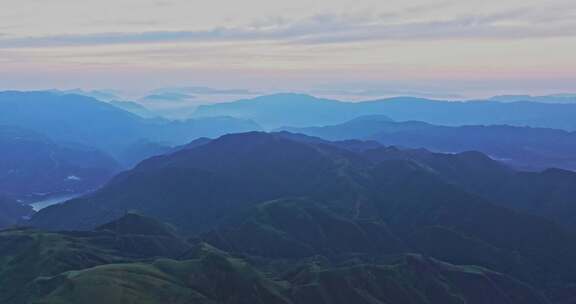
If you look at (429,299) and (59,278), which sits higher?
(59,278)

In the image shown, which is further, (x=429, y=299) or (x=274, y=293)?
(x=429, y=299)

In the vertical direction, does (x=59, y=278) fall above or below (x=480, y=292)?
above

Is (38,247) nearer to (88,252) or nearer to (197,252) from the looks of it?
(88,252)

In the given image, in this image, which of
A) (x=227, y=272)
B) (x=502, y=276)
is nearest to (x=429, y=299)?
(x=502, y=276)

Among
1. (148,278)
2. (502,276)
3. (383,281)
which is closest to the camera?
(148,278)

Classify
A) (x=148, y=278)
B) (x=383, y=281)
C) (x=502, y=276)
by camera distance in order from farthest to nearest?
(x=502, y=276)
(x=383, y=281)
(x=148, y=278)

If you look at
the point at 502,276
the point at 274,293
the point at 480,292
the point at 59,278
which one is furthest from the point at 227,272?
the point at 502,276

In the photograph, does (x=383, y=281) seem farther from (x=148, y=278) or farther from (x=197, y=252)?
(x=148, y=278)

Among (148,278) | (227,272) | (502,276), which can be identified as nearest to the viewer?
(148,278)

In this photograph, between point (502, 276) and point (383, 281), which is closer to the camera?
point (383, 281)
